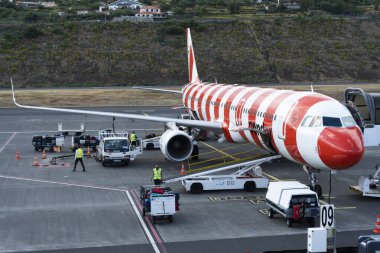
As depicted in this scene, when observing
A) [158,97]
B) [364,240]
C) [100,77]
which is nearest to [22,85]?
[100,77]

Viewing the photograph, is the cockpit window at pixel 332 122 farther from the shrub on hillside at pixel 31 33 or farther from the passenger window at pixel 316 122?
the shrub on hillside at pixel 31 33

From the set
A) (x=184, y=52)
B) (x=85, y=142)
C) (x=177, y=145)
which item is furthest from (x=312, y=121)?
(x=184, y=52)

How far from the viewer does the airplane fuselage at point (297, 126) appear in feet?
82.6

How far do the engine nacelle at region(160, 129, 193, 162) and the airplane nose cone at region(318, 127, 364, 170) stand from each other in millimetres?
11625

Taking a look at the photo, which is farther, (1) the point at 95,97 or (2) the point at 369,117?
(1) the point at 95,97

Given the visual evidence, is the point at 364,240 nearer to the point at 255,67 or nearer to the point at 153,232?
the point at 153,232

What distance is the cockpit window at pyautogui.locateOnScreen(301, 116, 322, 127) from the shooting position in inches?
1038

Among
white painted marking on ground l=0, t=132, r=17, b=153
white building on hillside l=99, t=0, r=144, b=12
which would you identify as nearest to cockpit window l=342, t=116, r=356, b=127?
white painted marking on ground l=0, t=132, r=17, b=153

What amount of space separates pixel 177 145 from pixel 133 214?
1005cm

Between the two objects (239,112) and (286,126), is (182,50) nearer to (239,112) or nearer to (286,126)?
(239,112)

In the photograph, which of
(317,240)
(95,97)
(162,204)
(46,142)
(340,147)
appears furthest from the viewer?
(95,97)

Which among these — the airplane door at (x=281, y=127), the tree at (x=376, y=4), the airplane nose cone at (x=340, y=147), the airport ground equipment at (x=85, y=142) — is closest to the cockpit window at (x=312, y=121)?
the airplane nose cone at (x=340, y=147)

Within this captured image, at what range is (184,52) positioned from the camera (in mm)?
116812

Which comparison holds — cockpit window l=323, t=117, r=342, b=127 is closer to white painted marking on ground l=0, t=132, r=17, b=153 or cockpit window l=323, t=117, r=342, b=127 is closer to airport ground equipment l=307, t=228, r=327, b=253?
airport ground equipment l=307, t=228, r=327, b=253
